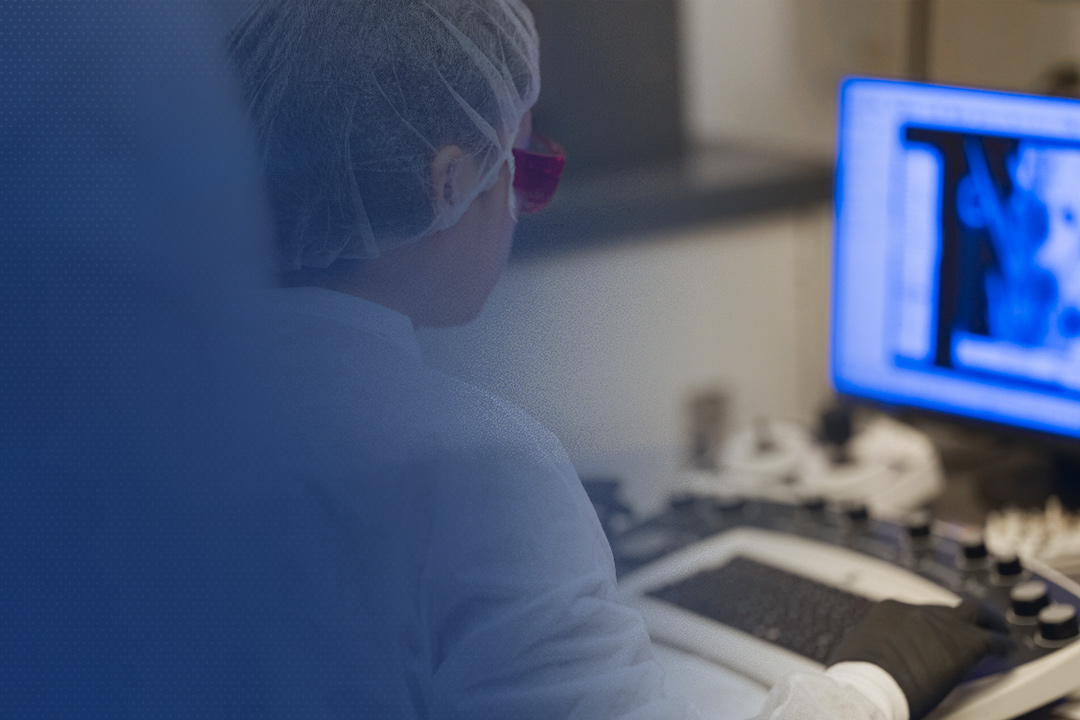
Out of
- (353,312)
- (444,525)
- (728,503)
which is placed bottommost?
(728,503)

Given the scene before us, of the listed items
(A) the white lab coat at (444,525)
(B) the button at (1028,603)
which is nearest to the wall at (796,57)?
(B) the button at (1028,603)

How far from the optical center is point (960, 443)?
141cm

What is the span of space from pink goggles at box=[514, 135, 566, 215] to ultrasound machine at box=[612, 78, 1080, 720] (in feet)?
0.88

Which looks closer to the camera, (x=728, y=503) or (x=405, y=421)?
(x=405, y=421)

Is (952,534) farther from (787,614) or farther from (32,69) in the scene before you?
(32,69)

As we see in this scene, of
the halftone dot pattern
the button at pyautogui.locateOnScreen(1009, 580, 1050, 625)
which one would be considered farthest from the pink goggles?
the button at pyautogui.locateOnScreen(1009, 580, 1050, 625)

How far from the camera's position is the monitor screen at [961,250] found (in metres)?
1.06

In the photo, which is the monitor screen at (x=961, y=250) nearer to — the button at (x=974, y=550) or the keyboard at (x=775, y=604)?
the button at (x=974, y=550)

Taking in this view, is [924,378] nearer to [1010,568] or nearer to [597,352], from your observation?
[1010,568]

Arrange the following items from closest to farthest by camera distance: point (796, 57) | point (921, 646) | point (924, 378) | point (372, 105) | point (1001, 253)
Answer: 1. point (372, 105)
2. point (921, 646)
3. point (1001, 253)
4. point (924, 378)
5. point (796, 57)

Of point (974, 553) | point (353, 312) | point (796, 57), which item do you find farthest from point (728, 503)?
point (796, 57)

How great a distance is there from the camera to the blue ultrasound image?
1055 millimetres

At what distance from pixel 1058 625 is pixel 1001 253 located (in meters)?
0.41

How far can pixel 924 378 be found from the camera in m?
1.21
